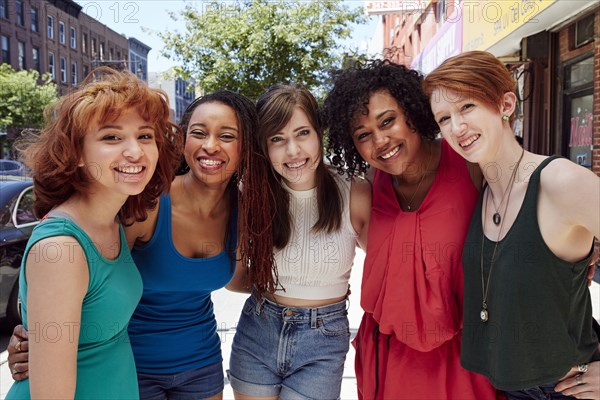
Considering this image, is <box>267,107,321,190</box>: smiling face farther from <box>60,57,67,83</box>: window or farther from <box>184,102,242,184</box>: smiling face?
<box>60,57,67,83</box>: window

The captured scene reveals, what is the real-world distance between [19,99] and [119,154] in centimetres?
2697

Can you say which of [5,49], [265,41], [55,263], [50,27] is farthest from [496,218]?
[50,27]

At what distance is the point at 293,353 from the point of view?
239 centimetres

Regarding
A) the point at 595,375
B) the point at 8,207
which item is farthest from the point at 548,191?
the point at 8,207

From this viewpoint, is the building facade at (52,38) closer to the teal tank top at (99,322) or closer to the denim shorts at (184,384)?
the denim shorts at (184,384)

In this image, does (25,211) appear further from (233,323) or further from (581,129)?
(581,129)

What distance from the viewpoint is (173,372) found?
2.33m

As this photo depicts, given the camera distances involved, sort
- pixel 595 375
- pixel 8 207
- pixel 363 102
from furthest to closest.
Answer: pixel 8 207 → pixel 363 102 → pixel 595 375

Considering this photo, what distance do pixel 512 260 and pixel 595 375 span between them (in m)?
0.52

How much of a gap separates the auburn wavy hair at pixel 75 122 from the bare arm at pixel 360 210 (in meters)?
1.02

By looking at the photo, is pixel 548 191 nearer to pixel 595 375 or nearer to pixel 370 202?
pixel 595 375

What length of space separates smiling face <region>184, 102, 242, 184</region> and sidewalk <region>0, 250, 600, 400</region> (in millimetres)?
2191

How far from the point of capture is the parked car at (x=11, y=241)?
4.98 m

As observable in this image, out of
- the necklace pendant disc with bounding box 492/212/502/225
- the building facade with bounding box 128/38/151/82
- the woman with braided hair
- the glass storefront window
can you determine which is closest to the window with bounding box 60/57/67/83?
the building facade with bounding box 128/38/151/82
